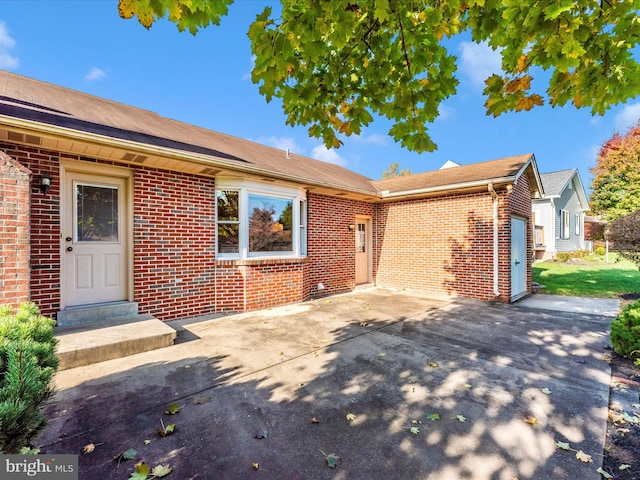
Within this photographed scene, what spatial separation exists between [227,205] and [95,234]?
2546mm

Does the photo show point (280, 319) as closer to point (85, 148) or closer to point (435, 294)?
point (85, 148)

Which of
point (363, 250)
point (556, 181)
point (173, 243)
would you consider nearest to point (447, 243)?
point (363, 250)

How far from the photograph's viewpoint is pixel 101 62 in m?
9.34

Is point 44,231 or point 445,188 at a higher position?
point 445,188

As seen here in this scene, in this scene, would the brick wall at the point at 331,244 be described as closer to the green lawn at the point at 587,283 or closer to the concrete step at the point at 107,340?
the concrete step at the point at 107,340

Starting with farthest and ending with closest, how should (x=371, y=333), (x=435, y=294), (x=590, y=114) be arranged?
(x=435, y=294)
(x=371, y=333)
(x=590, y=114)

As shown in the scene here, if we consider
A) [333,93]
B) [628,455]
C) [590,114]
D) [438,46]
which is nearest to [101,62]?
[333,93]

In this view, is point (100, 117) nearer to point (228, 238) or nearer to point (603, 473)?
point (228, 238)

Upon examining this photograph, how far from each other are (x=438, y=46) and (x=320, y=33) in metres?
1.39

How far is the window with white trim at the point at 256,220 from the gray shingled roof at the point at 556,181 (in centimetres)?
1895

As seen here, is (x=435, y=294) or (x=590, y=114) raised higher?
(x=590, y=114)

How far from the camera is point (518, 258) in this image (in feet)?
27.7

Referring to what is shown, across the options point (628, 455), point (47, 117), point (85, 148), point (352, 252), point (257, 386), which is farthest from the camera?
point (352, 252)

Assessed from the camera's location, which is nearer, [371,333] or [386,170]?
[371,333]
